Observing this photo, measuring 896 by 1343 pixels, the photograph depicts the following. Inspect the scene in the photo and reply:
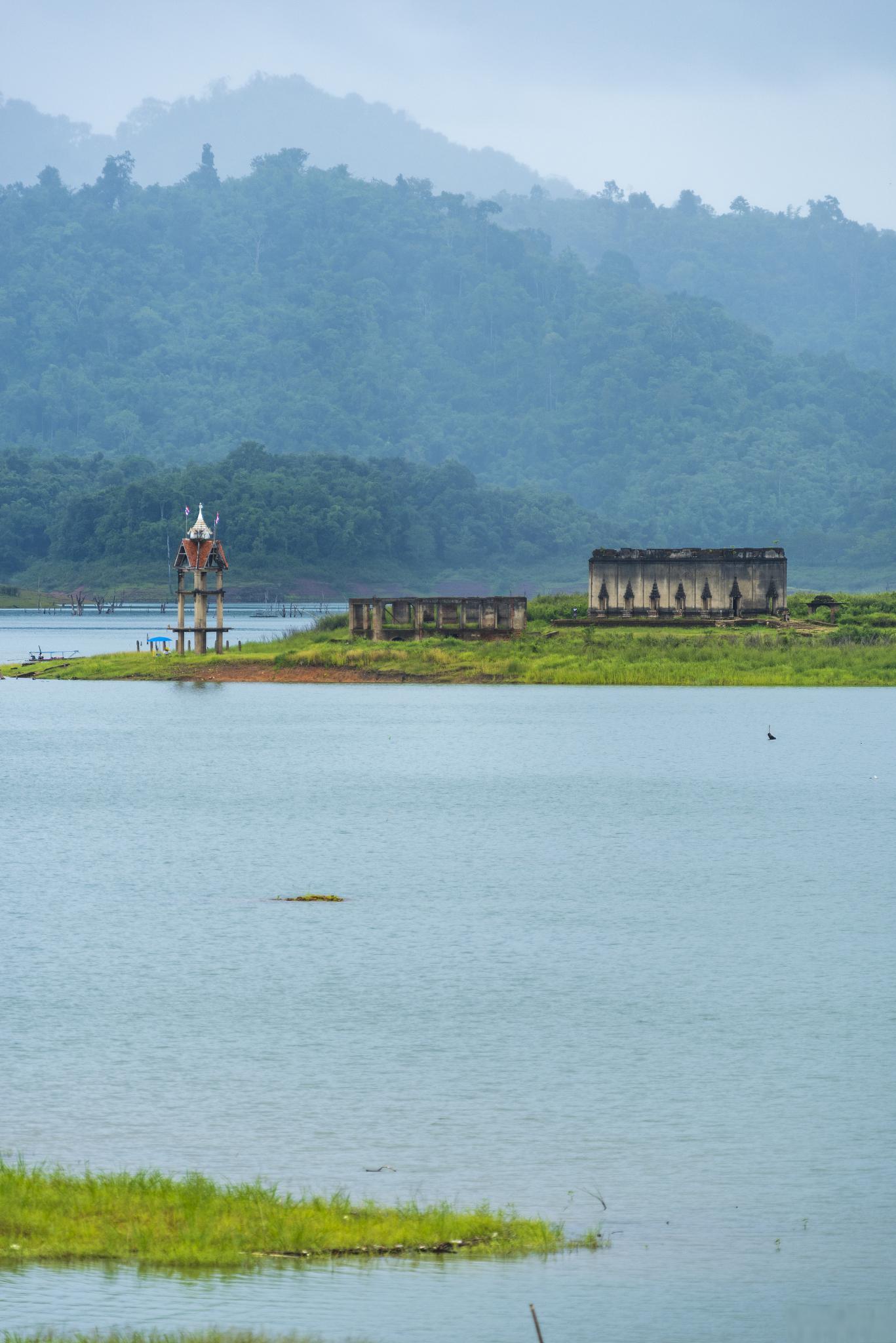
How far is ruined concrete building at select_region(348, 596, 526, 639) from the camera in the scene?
4756 inches

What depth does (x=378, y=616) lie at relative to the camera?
401ft

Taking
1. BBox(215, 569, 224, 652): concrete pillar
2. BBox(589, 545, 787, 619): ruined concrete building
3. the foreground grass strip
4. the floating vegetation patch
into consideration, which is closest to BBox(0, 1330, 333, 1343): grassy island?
the foreground grass strip

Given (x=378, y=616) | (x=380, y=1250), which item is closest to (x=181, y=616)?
(x=378, y=616)

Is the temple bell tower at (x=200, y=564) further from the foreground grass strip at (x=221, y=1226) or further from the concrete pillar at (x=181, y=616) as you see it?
the foreground grass strip at (x=221, y=1226)

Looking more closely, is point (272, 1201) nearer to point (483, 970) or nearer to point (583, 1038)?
point (583, 1038)

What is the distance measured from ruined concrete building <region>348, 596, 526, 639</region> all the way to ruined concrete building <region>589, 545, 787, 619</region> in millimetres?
8357

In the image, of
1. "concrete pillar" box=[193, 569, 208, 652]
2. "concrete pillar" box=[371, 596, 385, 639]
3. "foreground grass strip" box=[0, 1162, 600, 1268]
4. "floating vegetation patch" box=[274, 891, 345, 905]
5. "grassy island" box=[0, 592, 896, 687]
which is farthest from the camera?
"concrete pillar" box=[371, 596, 385, 639]

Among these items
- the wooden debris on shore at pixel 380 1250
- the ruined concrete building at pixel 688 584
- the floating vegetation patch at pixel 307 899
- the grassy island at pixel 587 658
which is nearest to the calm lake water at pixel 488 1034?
the wooden debris on shore at pixel 380 1250

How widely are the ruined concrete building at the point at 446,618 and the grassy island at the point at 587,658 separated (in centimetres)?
109

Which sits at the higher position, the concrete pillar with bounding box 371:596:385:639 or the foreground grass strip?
the concrete pillar with bounding box 371:596:385:639

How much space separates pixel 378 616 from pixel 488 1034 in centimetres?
9505

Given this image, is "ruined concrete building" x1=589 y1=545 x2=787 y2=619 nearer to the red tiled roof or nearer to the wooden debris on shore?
the red tiled roof

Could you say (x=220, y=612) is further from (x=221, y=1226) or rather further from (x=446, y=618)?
(x=221, y=1226)

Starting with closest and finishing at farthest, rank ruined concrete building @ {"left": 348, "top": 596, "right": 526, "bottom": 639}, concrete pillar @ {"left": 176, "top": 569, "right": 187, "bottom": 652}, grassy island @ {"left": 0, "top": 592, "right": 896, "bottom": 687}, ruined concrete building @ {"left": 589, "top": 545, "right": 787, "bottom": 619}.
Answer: grassy island @ {"left": 0, "top": 592, "right": 896, "bottom": 687}, concrete pillar @ {"left": 176, "top": 569, "right": 187, "bottom": 652}, ruined concrete building @ {"left": 348, "top": 596, "right": 526, "bottom": 639}, ruined concrete building @ {"left": 589, "top": 545, "right": 787, "bottom": 619}
